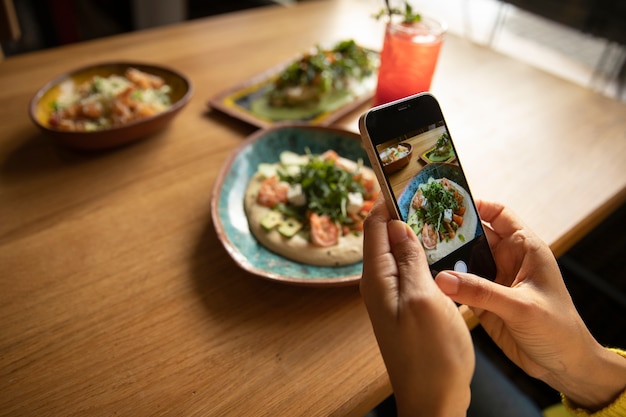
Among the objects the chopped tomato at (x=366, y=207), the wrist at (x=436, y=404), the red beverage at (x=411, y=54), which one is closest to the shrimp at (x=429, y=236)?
the wrist at (x=436, y=404)

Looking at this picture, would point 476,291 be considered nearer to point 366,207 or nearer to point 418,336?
point 418,336

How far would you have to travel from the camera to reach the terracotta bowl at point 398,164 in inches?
27.1

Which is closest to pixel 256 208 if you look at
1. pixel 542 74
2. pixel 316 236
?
pixel 316 236

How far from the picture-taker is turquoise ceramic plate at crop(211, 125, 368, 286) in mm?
906

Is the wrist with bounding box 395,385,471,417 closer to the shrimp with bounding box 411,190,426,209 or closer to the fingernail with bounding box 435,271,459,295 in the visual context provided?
the fingernail with bounding box 435,271,459,295

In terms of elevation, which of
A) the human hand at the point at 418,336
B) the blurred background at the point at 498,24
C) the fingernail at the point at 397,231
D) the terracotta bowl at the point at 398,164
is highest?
the terracotta bowl at the point at 398,164

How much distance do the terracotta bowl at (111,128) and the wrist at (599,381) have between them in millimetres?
1183

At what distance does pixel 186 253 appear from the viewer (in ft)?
3.18

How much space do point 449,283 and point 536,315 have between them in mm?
147

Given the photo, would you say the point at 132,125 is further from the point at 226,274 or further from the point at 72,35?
the point at 72,35

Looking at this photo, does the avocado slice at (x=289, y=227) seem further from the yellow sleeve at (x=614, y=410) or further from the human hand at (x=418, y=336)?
the yellow sleeve at (x=614, y=410)

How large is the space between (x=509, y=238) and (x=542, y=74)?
1349 mm

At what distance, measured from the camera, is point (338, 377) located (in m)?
0.75

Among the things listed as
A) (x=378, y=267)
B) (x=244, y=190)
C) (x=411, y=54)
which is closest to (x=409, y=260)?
(x=378, y=267)
